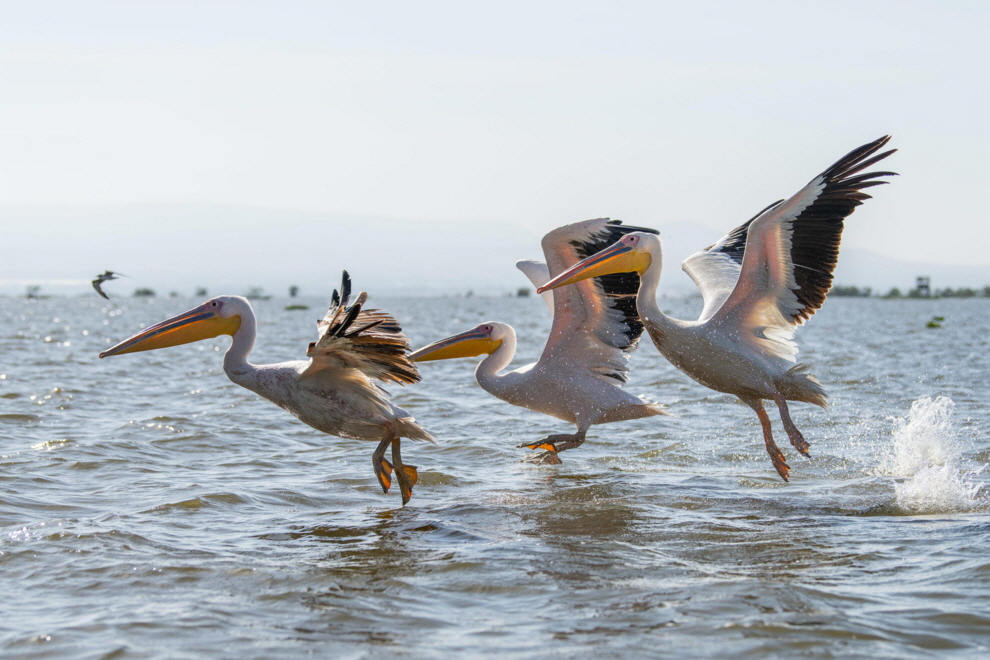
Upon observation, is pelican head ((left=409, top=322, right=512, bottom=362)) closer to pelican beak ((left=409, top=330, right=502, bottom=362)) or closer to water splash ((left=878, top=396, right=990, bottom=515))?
pelican beak ((left=409, top=330, right=502, bottom=362))

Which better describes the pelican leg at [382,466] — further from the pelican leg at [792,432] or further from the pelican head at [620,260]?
the pelican leg at [792,432]

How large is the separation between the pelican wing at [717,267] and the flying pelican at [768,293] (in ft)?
2.04

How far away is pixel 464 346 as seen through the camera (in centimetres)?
832

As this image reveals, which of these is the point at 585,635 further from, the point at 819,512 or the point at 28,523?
the point at 28,523

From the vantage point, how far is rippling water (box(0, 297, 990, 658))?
12.6 feet

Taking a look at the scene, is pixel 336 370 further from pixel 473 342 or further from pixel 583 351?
pixel 583 351

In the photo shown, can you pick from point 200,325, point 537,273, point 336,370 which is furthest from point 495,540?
point 537,273

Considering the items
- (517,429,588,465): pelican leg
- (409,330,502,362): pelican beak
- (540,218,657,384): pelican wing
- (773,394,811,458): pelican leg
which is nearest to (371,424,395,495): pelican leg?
(517,429,588,465): pelican leg

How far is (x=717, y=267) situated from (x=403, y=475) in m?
3.48

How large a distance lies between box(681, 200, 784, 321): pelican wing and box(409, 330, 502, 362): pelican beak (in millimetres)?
1771

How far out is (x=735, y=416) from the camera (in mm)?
10594

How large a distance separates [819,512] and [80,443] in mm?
5913

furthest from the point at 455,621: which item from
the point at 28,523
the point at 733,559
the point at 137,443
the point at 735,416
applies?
the point at 735,416

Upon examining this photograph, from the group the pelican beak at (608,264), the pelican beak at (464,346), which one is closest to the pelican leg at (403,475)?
the pelican beak at (608,264)
